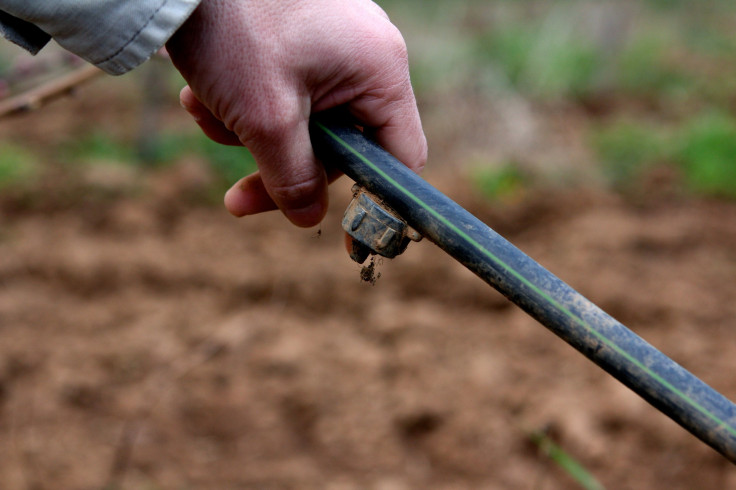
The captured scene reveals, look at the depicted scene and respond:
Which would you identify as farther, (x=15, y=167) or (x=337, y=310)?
(x=15, y=167)

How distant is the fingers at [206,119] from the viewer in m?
1.20

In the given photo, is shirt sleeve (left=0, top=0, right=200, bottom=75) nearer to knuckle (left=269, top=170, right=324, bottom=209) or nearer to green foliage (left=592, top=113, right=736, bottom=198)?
knuckle (left=269, top=170, right=324, bottom=209)

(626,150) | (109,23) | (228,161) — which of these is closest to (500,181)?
(626,150)

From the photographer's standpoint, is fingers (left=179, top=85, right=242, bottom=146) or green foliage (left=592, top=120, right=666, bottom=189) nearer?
fingers (left=179, top=85, right=242, bottom=146)

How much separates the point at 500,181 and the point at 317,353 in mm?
1906

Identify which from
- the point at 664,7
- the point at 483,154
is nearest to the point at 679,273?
the point at 483,154

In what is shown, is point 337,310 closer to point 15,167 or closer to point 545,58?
point 15,167

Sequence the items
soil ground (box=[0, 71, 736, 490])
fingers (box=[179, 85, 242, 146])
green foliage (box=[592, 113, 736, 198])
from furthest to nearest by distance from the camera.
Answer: green foliage (box=[592, 113, 736, 198]) → soil ground (box=[0, 71, 736, 490]) → fingers (box=[179, 85, 242, 146])

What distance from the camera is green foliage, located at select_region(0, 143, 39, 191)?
3.76m

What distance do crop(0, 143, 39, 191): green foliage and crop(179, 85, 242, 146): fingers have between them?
3.05m

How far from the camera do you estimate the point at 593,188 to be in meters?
4.16

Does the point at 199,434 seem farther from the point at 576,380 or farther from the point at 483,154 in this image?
the point at 483,154

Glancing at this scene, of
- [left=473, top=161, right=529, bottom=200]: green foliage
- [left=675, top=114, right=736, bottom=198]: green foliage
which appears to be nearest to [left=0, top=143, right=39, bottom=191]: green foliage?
[left=473, top=161, right=529, bottom=200]: green foliage

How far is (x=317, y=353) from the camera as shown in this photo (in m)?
2.81
